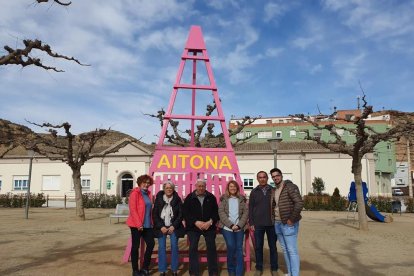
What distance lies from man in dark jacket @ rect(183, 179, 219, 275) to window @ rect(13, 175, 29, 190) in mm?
35274

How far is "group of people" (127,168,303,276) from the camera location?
6.31 metres

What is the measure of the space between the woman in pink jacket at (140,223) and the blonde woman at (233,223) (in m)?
1.22

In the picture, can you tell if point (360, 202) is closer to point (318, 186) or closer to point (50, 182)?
point (318, 186)

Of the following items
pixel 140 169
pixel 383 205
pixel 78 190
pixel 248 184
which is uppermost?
pixel 140 169

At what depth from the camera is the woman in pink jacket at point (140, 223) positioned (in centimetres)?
632

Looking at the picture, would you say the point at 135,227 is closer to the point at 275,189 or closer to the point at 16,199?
the point at 275,189

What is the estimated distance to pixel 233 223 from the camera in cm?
635

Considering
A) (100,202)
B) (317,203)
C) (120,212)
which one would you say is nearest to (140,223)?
(120,212)

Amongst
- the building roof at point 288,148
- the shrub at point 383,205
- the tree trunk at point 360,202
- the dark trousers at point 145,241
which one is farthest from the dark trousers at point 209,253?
the building roof at point 288,148

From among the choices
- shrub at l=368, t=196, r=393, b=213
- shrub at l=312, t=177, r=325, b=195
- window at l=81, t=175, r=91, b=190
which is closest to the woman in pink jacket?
shrub at l=368, t=196, r=393, b=213

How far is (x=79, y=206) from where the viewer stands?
55.9ft

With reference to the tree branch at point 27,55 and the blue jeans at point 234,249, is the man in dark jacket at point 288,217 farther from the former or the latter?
the tree branch at point 27,55

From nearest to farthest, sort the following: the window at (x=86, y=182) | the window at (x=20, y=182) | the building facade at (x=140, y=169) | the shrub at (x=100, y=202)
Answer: the shrub at (x=100, y=202), the building facade at (x=140, y=169), the window at (x=86, y=182), the window at (x=20, y=182)

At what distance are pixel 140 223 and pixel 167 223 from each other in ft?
1.46
